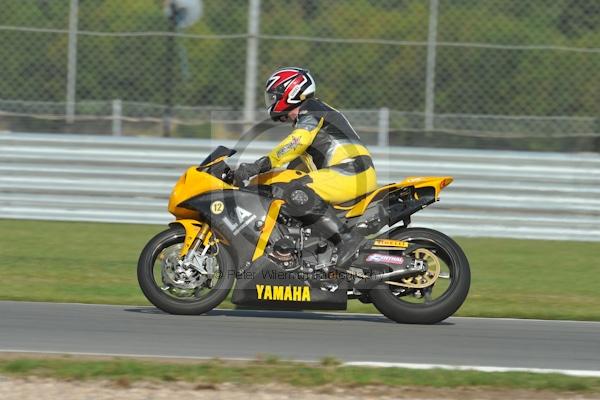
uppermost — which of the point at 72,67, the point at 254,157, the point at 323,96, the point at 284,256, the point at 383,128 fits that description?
the point at 72,67

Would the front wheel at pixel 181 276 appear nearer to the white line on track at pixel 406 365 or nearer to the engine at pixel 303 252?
the engine at pixel 303 252

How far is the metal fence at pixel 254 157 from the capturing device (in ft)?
39.8

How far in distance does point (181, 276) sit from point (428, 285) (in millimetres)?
1719

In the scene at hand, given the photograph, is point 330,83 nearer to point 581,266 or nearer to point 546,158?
point 546,158

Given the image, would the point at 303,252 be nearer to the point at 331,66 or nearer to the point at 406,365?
the point at 406,365

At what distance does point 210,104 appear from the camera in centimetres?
1311

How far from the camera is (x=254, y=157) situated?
12359 mm

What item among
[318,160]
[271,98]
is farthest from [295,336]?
[271,98]

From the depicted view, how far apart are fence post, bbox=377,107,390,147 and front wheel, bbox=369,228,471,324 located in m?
4.55

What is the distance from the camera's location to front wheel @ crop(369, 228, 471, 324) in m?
7.93

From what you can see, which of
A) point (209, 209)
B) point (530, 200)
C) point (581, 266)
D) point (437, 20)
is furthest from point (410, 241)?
point (437, 20)

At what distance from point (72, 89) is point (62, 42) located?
1.86 feet

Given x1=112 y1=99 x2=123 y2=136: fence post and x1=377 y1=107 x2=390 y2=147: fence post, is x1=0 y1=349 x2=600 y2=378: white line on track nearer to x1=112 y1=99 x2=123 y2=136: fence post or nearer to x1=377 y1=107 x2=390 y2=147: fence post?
x1=377 y1=107 x2=390 y2=147: fence post

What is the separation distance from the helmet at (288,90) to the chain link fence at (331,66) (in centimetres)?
A: 432
